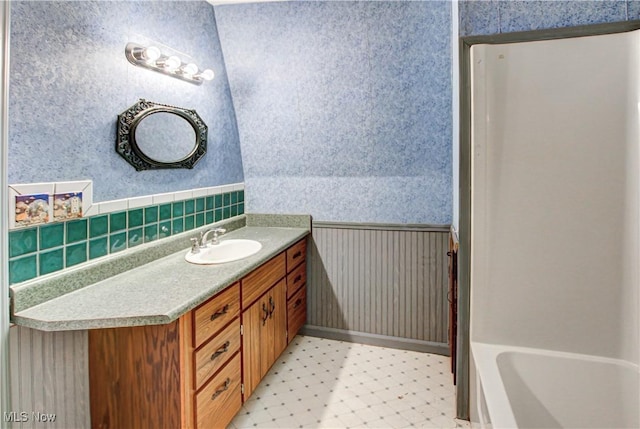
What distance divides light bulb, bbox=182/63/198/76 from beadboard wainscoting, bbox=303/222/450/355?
1404 mm

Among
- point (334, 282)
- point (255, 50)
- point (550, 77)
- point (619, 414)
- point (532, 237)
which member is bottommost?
point (619, 414)

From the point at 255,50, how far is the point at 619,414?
273 cm

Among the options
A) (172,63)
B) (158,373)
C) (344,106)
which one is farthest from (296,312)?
(172,63)

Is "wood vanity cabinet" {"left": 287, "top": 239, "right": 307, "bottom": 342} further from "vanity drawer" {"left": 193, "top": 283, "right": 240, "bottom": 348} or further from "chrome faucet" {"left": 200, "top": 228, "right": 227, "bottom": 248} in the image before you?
"vanity drawer" {"left": 193, "top": 283, "right": 240, "bottom": 348}

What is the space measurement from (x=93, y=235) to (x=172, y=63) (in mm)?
1012

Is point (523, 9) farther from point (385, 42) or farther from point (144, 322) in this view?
point (144, 322)

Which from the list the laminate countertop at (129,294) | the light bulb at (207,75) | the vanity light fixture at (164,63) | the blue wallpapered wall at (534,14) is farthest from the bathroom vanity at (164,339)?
the blue wallpapered wall at (534,14)

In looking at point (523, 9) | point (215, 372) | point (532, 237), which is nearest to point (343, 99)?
point (523, 9)

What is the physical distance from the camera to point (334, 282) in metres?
3.08

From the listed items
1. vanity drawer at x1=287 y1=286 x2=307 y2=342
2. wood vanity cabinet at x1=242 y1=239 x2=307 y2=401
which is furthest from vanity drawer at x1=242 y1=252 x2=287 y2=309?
vanity drawer at x1=287 y1=286 x2=307 y2=342

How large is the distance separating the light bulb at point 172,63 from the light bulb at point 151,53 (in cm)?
11

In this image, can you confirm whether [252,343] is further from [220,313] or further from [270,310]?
[220,313]

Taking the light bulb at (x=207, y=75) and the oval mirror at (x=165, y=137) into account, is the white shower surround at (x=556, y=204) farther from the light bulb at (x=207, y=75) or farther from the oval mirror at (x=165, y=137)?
the oval mirror at (x=165, y=137)
